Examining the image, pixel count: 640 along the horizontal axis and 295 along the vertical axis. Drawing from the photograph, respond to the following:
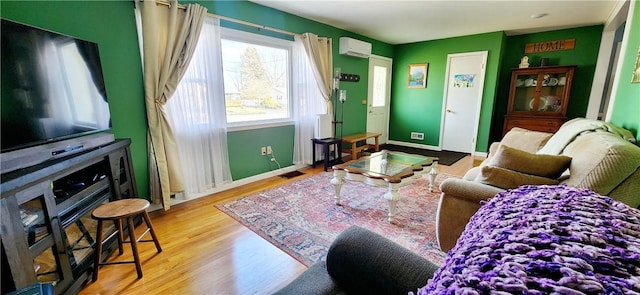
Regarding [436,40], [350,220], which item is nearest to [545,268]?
[350,220]

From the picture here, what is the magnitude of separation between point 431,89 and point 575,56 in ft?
7.30

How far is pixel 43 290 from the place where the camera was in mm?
1008

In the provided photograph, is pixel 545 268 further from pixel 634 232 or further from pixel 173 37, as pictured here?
pixel 173 37

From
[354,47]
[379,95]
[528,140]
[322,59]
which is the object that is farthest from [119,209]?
[379,95]

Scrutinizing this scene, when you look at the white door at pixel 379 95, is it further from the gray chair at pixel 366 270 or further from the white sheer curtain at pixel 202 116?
the gray chair at pixel 366 270

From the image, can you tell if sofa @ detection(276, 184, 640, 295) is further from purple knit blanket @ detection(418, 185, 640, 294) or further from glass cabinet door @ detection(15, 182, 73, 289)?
glass cabinet door @ detection(15, 182, 73, 289)

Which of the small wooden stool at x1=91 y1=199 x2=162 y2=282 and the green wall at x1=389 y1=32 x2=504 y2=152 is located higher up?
the green wall at x1=389 y1=32 x2=504 y2=152

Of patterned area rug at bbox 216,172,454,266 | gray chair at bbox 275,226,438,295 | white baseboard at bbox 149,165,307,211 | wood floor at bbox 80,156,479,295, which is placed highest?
gray chair at bbox 275,226,438,295

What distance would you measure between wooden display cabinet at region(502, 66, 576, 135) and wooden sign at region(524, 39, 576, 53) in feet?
1.49

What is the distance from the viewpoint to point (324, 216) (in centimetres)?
251

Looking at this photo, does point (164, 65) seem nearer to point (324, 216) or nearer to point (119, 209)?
point (119, 209)

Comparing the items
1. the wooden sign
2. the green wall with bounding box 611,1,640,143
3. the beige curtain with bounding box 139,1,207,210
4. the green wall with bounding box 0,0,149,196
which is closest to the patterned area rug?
the beige curtain with bounding box 139,1,207,210

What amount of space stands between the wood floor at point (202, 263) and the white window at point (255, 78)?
4.31 feet

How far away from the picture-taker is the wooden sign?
4.32 metres
